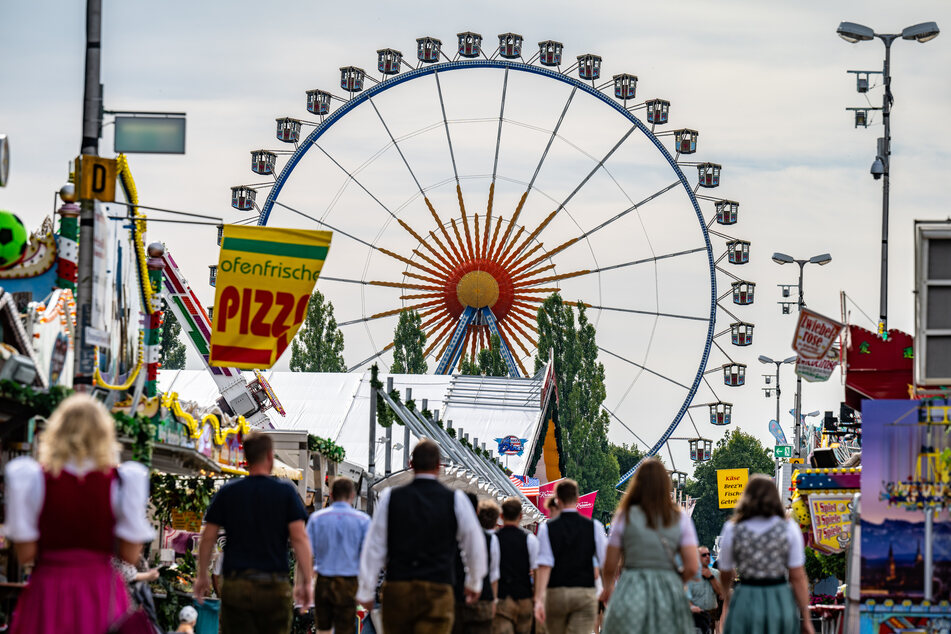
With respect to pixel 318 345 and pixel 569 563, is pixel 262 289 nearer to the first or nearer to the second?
pixel 569 563

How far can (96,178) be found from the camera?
1216 centimetres

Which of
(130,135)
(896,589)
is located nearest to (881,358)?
(896,589)

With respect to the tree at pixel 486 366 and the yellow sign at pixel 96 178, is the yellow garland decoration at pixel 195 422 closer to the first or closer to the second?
the yellow sign at pixel 96 178

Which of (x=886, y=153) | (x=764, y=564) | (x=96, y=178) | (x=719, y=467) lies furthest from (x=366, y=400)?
(x=719, y=467)

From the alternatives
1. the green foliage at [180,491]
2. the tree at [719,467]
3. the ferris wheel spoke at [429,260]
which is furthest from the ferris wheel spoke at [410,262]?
the tree at [719,467]

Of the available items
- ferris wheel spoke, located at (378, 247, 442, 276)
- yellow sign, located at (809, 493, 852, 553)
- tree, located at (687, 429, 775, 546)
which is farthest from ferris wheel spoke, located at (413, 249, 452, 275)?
tree, located at (687, 429, 775, 546)

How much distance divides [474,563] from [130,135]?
4921 mm

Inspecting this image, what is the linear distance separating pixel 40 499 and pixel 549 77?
4132cm

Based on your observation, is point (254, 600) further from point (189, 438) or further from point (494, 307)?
point (494, 307)

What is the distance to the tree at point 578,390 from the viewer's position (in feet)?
221

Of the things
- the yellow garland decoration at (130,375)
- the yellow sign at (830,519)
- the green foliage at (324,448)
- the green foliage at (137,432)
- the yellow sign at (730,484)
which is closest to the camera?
the green foliage at (137,432)

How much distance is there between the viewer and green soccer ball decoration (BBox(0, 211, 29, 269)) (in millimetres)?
14906

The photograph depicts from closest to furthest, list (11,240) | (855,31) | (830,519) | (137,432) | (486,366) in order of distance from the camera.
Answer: (137,432), (11,240), (830,519), (855,31), (486,366)

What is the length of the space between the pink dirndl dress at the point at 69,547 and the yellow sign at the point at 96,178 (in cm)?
547
